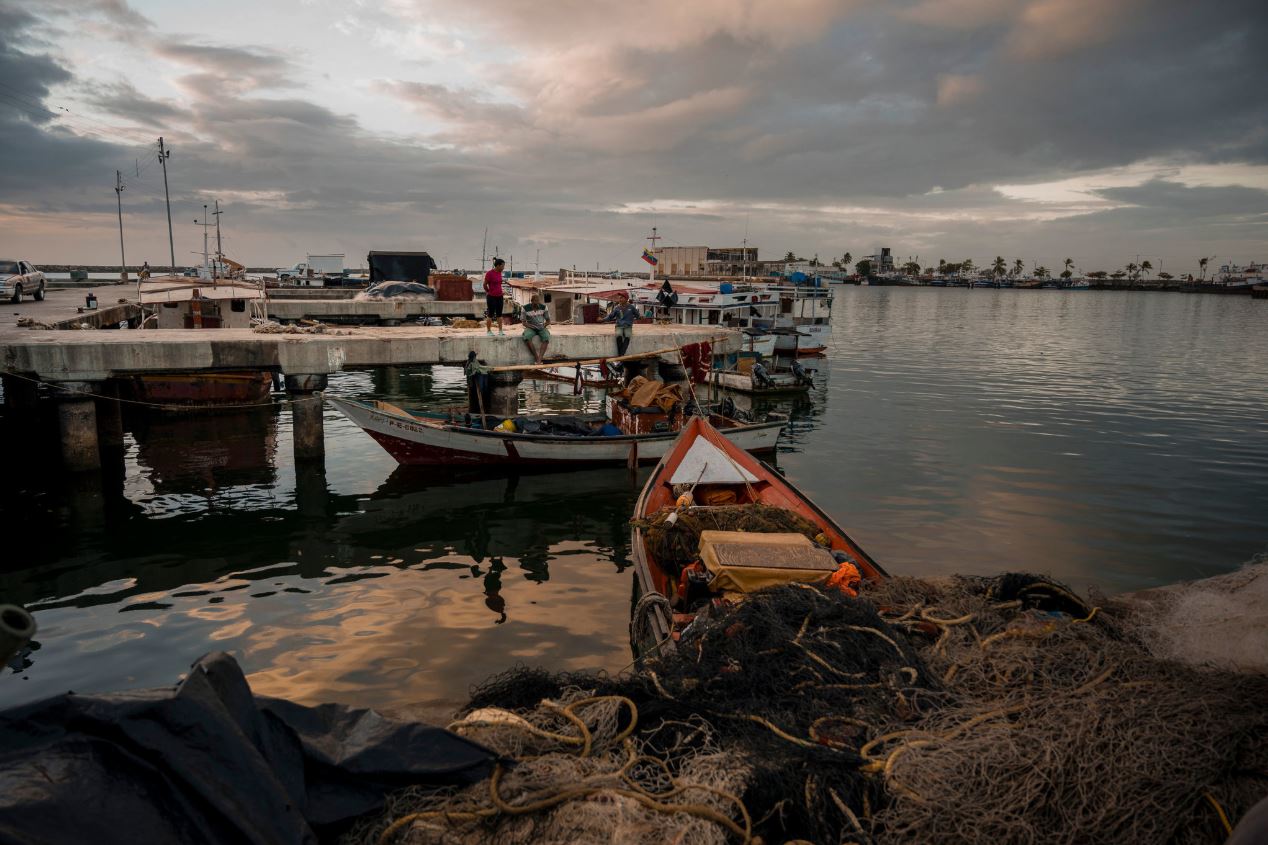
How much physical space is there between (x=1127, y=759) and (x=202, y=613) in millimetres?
11981

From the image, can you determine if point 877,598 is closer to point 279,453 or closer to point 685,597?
point 685,597

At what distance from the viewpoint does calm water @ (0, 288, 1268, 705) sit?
10.3 m

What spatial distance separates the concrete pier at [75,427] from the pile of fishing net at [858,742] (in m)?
16.9

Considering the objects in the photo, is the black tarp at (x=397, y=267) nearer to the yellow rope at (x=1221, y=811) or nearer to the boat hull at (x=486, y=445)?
the boat hull at (x=486, y=445)

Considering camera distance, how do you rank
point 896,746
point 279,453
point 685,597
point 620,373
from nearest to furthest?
point 896,746, point 685,597, point 279,453, point 620,373

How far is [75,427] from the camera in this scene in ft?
57.3

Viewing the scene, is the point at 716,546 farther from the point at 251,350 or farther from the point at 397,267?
the point at 397,267

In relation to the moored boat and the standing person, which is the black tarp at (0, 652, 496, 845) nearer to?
the standing person

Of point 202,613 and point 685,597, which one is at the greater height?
point 685,597

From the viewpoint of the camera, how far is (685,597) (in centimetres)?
866

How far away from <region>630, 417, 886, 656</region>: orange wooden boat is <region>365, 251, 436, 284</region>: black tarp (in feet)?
183

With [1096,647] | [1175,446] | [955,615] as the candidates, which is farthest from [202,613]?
[1175,446]

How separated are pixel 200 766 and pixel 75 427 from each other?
1812 cm

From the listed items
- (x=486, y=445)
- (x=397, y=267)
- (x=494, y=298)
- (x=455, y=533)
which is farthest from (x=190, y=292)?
(x=397, y=267)
